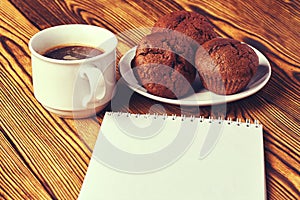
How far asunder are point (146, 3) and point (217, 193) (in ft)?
2.41

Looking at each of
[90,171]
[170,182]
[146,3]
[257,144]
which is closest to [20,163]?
[90,171]

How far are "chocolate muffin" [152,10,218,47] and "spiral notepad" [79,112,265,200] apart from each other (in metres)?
0.17

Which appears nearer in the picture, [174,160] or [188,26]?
[174,160]

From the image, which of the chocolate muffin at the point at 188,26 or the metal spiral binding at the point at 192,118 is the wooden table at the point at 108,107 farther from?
the chocolate muffin at the point at 188,26

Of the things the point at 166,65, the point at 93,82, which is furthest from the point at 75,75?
the point at 166,65

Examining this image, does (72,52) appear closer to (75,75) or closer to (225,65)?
(75,75)

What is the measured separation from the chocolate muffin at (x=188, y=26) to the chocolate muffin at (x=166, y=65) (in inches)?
1.1

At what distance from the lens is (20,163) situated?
905 mm

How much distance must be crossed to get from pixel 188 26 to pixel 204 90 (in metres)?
0.13

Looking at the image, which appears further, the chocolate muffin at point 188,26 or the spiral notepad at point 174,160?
the chocolate muffin at point 188,26

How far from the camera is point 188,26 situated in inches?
42.0

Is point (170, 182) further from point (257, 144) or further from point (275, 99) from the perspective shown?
point (275, 99)

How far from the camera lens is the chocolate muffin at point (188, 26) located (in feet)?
3.47

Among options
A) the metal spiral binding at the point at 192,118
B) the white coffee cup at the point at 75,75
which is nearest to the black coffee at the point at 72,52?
the white coffee cup at the point at 75,75
